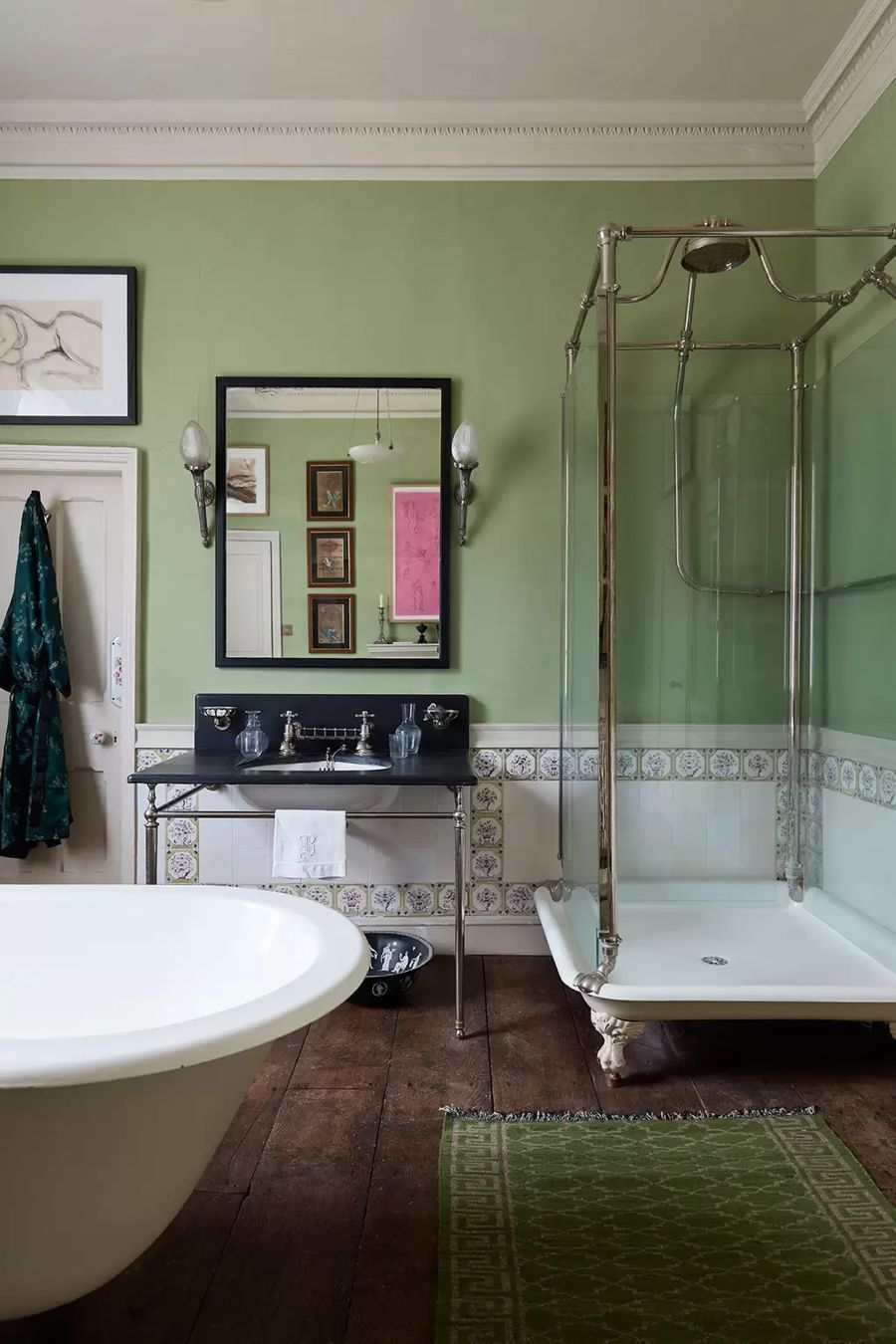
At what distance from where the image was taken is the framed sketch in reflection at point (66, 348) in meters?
3.03

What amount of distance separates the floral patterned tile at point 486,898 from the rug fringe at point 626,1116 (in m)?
1.03

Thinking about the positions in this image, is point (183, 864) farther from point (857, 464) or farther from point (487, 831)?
point (857, 464)

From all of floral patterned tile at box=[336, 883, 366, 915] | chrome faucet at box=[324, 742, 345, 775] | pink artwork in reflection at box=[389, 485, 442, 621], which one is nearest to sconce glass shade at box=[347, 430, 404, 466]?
pink artwork in reflection at box=[389, 485, 442, 621]

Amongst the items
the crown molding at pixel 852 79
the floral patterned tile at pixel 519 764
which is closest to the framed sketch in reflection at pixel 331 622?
the floral patterned tile at pixel 519 764

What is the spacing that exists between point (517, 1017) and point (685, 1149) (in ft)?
2.44

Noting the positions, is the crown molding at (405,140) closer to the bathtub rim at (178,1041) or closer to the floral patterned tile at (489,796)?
the floral patterned tile at (489,796)

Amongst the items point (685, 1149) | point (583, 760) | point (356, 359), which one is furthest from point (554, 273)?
point (685, 1149)

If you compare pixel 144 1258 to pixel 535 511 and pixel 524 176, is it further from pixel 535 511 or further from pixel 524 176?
pixel 524 176

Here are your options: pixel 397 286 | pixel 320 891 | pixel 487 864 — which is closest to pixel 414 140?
pixel 397 286

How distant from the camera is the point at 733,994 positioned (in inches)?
79.9

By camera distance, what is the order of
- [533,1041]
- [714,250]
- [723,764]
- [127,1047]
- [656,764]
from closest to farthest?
1. [127,1047]
2. [714,250]
3. [533,1041]
4. [656,764]
5. [723,764]

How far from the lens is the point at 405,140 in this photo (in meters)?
3.00

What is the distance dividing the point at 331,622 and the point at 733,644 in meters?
1.32

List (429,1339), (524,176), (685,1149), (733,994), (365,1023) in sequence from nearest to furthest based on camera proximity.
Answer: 1. (429,1339)
2. (685,1149)
3. (733,994)
4. (365,1023)
5. (524,176)
